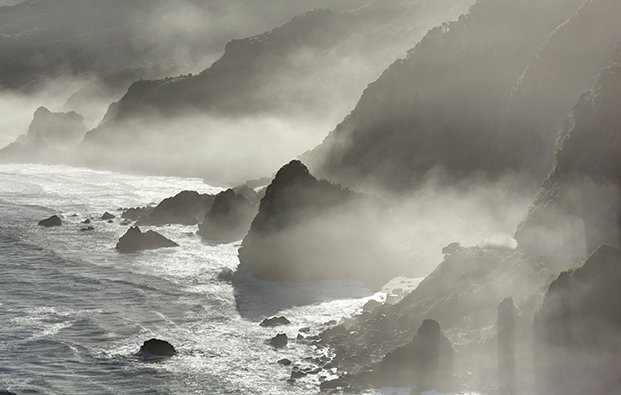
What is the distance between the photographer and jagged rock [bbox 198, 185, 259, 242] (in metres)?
122

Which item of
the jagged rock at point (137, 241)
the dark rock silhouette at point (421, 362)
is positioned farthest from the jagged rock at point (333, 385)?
the jagged rock at point (137, 241)

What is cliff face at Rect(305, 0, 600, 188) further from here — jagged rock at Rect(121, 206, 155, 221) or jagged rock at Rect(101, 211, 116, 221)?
jagged rock at Rect(101, 211, 116, 221)

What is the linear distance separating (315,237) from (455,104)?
115 ft

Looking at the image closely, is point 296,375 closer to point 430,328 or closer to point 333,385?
point 333,385

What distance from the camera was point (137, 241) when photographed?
112875mm

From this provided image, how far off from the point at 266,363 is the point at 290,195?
34.7 metres

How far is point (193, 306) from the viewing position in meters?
89.4

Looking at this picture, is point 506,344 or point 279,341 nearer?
point 506,344

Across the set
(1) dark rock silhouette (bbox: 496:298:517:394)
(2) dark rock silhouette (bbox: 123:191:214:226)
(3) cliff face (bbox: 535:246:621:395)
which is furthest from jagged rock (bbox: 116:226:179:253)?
(3) cliff face (bbox: 535:246:621:395)

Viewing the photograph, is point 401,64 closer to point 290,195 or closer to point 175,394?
point 290,195

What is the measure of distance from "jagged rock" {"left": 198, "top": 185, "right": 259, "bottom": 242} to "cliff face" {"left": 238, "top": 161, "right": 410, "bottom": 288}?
16116 millimetres

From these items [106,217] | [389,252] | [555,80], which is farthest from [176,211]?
[555,80]

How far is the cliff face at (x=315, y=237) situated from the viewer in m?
100

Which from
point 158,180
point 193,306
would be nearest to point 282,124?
point 158,180
